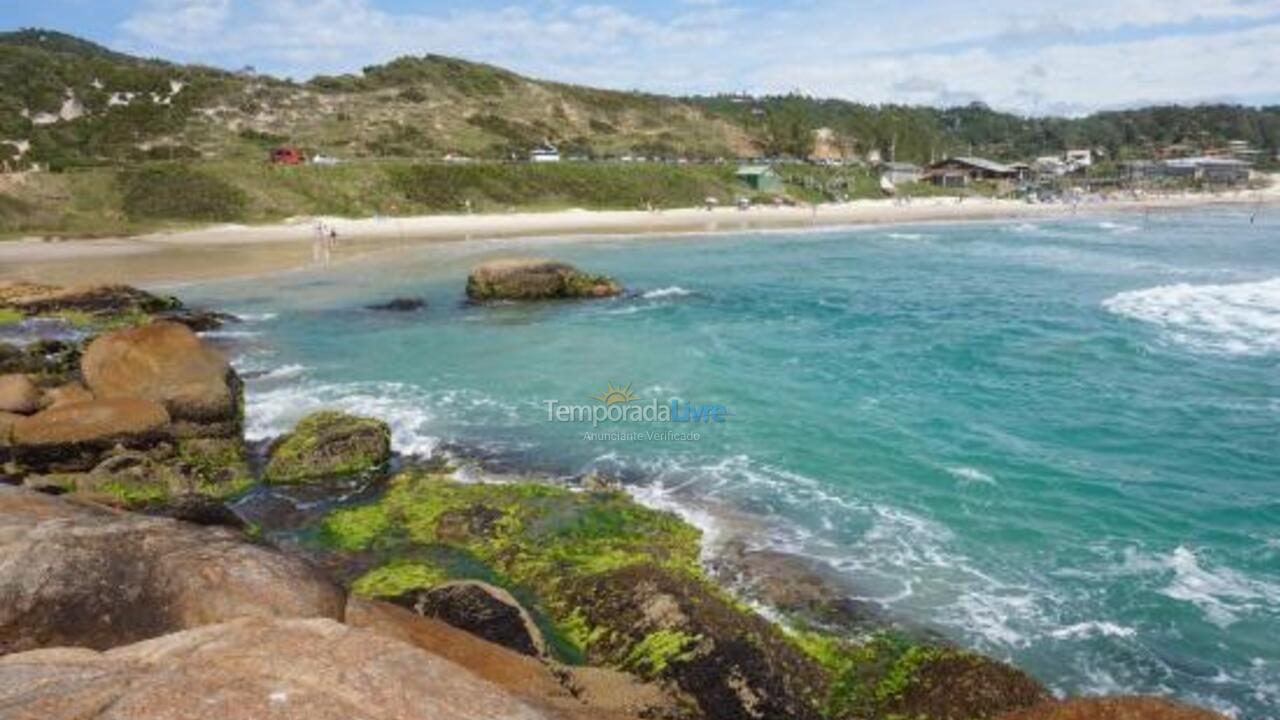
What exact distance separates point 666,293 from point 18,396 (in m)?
29.0

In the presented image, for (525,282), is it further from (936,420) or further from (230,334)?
(936,420)

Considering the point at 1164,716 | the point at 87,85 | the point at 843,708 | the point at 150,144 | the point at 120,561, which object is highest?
the point at 87,85

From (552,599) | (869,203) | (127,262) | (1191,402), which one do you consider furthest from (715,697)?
(869,203)

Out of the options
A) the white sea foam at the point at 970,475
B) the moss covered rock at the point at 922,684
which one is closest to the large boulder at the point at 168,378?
the moss covered rock at the point at 922,684

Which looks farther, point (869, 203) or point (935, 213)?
point (869, 203)

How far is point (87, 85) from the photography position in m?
101

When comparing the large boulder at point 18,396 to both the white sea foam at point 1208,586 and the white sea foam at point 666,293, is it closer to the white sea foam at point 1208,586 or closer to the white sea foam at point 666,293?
the white sea foam at point 1208,586

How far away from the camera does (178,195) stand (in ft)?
243

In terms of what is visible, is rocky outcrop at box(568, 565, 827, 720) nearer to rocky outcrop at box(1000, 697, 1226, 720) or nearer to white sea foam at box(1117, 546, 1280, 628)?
rocky outcrop at box(1000, 697, 1226, 720)

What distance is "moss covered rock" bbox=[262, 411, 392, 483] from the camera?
18.7 m

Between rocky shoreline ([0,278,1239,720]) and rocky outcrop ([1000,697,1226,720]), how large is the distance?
0.02m

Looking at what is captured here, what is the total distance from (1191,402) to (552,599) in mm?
19353

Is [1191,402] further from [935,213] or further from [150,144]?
[150,144]
